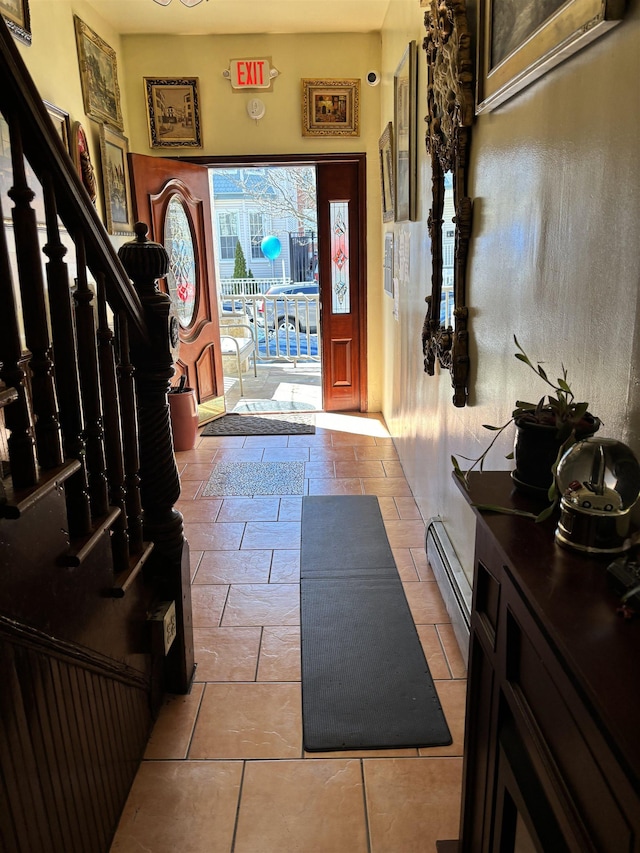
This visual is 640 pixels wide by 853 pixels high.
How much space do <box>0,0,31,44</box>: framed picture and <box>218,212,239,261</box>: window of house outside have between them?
951 centimetres

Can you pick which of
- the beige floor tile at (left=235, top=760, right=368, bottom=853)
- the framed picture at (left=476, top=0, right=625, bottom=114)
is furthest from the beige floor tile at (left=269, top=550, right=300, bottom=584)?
the framed picture at (left=476, top=0, right=625, bottom=114)

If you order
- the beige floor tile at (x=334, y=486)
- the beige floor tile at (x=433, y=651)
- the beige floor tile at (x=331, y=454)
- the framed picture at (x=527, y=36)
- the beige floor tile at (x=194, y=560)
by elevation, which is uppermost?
the framed picture at (x=527, y=36)

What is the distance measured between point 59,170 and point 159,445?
2.82ft

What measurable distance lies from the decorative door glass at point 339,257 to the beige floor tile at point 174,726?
3.90 m

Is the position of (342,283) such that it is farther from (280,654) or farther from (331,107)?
(280,654)

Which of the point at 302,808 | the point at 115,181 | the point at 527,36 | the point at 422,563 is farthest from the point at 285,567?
→ the point at 115,181

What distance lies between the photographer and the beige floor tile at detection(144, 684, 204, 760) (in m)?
1.87

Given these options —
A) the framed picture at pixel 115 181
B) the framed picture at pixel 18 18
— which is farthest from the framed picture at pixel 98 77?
the framed picture at pixel 18 18

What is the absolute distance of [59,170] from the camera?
4.40ft

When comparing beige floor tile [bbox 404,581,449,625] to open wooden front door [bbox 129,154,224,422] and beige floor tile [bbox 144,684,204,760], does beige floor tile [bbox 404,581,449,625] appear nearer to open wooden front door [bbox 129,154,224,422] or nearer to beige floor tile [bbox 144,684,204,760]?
beige floor tile [bbox 144,684,204,760]

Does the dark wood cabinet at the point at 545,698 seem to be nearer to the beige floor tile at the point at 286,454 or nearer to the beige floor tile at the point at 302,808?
the beige floor tile at the point at 302,808

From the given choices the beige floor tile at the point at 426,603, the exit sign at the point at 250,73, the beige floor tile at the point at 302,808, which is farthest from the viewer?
the exit sign at the point at 250,73

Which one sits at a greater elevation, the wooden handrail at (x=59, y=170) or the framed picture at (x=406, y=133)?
the framed picture at (x=406, y=133)

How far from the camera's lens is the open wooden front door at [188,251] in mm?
4648
